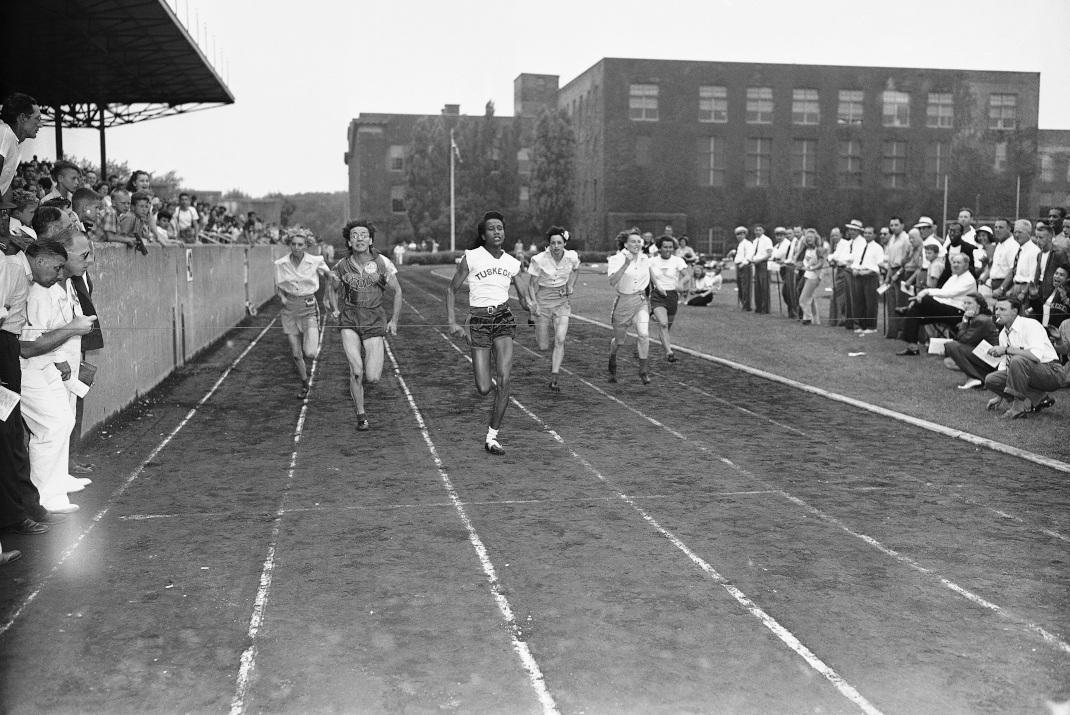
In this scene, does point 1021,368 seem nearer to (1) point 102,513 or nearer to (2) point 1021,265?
(2) point 1021,265

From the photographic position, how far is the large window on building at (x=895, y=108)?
67250 millimetres

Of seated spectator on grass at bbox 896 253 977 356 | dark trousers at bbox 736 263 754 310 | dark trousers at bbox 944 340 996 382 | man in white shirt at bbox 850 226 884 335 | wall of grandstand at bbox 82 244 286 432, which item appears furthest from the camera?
dark trousers at bbox 736 263 754 310

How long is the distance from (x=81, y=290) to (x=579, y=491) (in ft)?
→ 14.7

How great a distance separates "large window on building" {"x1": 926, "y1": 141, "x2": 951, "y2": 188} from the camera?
2657 inches

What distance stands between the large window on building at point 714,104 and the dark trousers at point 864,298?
45.8 metres

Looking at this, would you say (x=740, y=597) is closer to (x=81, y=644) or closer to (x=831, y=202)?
(x=81, y=644)

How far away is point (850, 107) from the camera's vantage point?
67125 mm

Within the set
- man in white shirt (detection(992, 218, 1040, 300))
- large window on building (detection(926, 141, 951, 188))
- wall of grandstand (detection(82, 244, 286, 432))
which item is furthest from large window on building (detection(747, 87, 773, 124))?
man in white shirt (detection(992, 218, 1040, 300))

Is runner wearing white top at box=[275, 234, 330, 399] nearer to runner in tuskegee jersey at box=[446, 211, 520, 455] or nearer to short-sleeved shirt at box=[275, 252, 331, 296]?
short-sleeved shirt at box=[275, 252, 331, 296]

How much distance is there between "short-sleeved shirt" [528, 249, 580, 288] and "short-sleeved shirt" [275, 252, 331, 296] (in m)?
2.60

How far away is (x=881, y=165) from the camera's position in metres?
67.5

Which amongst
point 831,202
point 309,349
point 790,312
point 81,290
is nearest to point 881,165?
point 831,202

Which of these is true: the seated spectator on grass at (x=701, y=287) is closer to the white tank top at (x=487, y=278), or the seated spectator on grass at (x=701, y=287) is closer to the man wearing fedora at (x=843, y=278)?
the man wearing fedora at (x=843, y=278)

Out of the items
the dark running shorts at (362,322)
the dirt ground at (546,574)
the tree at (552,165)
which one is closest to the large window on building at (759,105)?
the tree at (552,165)
